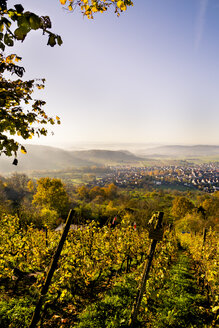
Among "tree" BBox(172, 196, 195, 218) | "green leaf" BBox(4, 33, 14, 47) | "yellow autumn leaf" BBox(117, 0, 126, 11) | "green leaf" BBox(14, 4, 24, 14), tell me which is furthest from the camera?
"tree" BBox(172, 196, 195, 218)

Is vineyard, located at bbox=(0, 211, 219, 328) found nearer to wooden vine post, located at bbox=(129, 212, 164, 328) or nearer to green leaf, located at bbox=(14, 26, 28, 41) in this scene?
wooden vine post, located at bbox=(129, 212, 164, 328)

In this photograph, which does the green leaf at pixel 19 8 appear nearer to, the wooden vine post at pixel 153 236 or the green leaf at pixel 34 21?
the green leaf at pixel 34 21

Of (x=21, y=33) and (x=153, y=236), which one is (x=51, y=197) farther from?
(x=21, y=33)

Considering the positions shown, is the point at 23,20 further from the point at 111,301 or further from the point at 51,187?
the point at 51,187

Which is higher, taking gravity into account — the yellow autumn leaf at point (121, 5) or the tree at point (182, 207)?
the yellow autumn leaf at point (121, 5)

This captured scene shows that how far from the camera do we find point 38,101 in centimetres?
361

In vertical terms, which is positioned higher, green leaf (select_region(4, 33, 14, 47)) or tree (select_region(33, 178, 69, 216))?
green leaf (select_region(4, 33, 14, 47))

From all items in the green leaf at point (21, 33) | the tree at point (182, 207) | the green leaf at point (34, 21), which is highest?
the green leaf at point (34, 21)

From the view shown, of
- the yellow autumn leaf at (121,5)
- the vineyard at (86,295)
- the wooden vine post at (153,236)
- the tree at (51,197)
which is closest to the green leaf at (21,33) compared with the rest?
the yellow autumn leaf at (121,5)

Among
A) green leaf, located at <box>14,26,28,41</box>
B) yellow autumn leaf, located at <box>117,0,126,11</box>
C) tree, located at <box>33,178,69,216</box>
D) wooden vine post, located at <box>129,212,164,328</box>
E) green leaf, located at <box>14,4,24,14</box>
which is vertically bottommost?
tree, located at <box>33,178,69,216</box>

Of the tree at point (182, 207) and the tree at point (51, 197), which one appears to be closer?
the tree at point (51, 197)

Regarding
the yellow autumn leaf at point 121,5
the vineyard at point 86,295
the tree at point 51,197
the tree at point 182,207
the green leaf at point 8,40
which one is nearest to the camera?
the green leaf at point 8,40

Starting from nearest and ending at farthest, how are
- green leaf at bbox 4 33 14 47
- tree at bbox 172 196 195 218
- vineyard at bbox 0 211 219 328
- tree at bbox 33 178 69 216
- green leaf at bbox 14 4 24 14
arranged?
green leaf at bbox 14 4 24 14, green leaf at bbox 4 33 14 47, vineyard at bbox 0 211 219 328, tree at bbox 33 178 69 216, tree at bbox 172 196 195 218

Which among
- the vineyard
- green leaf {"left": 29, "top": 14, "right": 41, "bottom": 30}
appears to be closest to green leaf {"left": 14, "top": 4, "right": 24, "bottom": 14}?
green leaf {"left": 29, "top": 14, "right": 41, "bottom": 30}
